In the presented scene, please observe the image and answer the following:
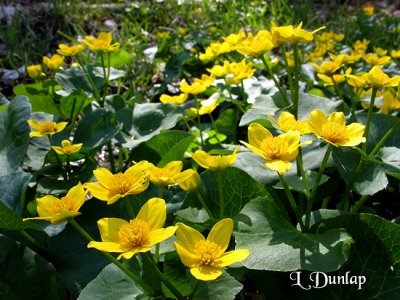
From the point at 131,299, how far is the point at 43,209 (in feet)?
0.79

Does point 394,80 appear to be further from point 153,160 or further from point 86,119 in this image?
point 86,119

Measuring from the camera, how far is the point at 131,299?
902 mm

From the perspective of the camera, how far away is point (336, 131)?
2.96 ft

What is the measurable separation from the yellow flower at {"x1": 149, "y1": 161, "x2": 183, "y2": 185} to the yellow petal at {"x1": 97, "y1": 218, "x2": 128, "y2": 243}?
0.13 meters

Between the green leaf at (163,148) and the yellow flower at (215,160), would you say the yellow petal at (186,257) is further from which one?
the green leaf at (163,148)

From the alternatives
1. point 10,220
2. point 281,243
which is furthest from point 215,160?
point 10,220

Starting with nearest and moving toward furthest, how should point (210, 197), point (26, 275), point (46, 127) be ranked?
point (26, 275), point (210, 197), point (46, 127)

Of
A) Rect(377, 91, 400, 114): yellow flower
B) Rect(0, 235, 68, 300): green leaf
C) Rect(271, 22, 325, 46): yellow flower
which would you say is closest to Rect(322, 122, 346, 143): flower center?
Rect(271, 22, 325, 46): yellow flower

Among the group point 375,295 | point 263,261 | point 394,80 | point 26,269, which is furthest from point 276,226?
point 26,269

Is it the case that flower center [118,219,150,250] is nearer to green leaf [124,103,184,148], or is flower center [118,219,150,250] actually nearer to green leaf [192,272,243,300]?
green leaf [192,272,243,300]

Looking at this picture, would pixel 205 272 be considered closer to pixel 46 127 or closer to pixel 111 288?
pixel 111 288

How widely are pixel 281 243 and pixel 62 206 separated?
0.42m

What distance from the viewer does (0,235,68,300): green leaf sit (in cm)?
102

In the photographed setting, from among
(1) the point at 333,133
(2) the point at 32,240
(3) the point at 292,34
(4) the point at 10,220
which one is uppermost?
(3) the point at 292,34
